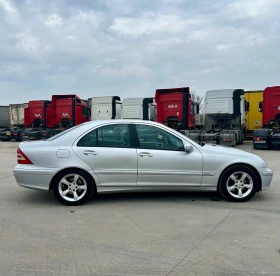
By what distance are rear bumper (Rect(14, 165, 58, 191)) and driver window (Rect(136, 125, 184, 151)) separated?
1582mm

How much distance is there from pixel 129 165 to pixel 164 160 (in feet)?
1.99

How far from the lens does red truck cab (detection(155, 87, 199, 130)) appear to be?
51.7 feet

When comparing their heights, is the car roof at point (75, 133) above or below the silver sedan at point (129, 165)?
above

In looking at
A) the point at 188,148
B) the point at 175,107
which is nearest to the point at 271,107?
the point at 175,107

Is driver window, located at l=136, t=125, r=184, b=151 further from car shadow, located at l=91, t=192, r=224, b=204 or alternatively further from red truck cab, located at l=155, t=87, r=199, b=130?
red truck cab, located at l=155, t=87, r=199, b=130

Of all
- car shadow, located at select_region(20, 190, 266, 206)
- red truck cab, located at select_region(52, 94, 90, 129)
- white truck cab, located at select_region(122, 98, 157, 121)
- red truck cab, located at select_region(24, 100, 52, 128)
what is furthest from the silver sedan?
red truck cab, located at select_region(24, 100, 52, 128)

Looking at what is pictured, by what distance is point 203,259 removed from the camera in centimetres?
317

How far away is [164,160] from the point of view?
5.03 m

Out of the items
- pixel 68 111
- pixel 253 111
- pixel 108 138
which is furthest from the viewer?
pixel 68 111

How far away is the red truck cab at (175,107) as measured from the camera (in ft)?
51.7

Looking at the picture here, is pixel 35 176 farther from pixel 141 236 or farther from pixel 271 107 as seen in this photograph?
pixel 271 107

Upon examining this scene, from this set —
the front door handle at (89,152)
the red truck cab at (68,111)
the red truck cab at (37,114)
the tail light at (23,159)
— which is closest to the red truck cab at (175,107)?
the red truck cab at (68,111)

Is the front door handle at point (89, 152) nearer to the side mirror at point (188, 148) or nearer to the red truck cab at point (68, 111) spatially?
the side mirror at point (188, 148)

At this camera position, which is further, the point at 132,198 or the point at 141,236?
the point at 132,198
